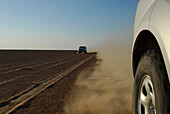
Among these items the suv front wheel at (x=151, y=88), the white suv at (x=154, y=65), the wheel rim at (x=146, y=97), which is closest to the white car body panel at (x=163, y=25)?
the white suv at (x=154, y=65)

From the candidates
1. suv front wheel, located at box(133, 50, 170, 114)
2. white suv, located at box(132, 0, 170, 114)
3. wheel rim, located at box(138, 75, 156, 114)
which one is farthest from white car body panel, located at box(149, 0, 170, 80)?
wheel rim, located at box(138, 75, 156, 114)

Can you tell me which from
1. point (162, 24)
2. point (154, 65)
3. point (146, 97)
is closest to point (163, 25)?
point (162, 24)

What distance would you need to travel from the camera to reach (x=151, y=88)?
1.98 m

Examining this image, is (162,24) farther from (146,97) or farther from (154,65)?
(146,97)

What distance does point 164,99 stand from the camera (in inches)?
62.5

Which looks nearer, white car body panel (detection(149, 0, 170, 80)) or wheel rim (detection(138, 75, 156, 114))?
white car body panel (detection(149, 0, 170, 80))

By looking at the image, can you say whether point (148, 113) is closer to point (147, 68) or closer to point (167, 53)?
point (147, 68)

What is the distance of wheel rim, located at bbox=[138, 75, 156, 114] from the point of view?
6.33ft

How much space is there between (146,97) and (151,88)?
0.14m

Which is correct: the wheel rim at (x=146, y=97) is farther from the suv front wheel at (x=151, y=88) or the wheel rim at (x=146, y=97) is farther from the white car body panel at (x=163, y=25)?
the white car body panel at (x=163, y=25)

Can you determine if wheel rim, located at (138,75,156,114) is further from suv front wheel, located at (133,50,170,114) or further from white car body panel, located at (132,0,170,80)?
white car body panel, located at (132,0,170,80)

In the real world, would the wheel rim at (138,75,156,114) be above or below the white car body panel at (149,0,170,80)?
below

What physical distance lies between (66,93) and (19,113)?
181cm

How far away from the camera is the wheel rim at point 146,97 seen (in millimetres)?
1929
